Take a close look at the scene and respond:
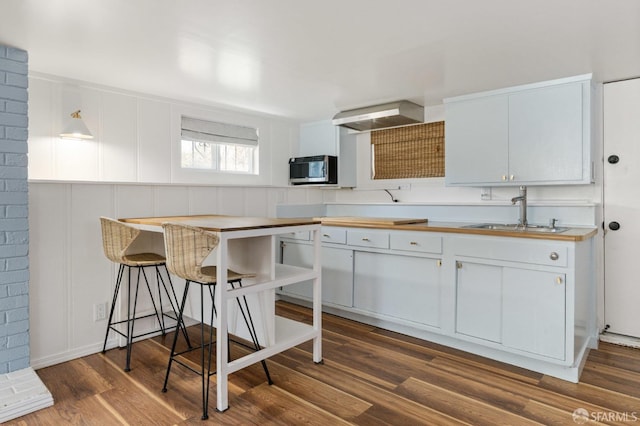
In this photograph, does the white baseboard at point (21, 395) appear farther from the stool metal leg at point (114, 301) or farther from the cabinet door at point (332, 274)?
the cabinet door at point (332, 274)

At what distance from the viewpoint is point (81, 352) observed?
2.83 metres

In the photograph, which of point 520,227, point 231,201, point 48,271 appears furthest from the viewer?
point 231,201

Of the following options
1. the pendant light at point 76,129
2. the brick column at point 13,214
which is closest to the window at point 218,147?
the pendant light at point 76,129

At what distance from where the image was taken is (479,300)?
280 centimetres

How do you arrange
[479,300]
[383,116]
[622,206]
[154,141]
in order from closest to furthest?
[479,300], [622,206], [154,141], [383,116]

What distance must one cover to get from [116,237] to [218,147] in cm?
173

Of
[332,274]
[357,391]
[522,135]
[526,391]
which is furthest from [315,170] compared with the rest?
[526,391]

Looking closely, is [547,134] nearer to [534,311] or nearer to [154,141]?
[534,311]

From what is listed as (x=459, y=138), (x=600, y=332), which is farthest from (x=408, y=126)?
(x=600, y=332)

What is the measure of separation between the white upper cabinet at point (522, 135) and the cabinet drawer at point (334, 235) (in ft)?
3.42

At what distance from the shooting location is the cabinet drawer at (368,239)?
3307 mm

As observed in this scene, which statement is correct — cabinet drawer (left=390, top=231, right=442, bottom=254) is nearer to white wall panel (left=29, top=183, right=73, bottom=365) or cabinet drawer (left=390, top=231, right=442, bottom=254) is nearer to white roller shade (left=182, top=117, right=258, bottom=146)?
white roller shade (left=182, top=117, right=258, bottom=146)

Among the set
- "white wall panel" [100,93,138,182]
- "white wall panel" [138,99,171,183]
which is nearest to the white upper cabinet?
"white wall panel" [138,99,171,183]

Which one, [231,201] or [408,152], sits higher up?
[408,152]
